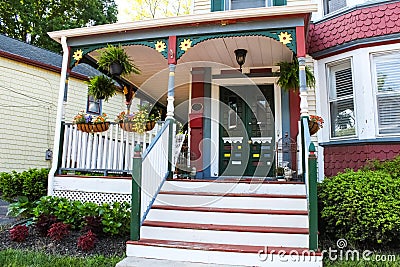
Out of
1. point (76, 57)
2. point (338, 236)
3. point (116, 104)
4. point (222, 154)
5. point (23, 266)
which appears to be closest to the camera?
point (23, 266)

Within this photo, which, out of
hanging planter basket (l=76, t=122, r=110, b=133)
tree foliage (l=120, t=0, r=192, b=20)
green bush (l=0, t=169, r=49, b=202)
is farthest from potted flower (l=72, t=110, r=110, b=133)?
tree foliage (l=120, t=0, r=192, b=20)

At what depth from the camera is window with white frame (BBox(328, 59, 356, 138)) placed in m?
5.50

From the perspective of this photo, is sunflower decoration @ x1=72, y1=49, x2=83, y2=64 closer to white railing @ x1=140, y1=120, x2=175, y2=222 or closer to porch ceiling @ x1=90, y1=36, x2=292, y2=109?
porch ceiling @ x1=90, y1=36, x2=292, y2=109

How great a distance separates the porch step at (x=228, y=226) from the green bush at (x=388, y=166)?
1.40 meters

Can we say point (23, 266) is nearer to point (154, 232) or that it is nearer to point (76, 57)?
point (154, 232)

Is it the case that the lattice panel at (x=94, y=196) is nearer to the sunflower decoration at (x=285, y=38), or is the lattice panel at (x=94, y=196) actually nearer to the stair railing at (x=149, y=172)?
the stair railing at (x=149, y=172)

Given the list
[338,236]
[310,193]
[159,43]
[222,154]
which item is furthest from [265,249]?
[159,43]

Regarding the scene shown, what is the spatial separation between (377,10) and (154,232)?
521 centimetres

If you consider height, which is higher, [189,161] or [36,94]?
[36,94]

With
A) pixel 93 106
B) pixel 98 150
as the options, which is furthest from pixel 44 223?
pixel 93 106

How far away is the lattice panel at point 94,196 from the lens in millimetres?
4922

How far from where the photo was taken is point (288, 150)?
5.71 metres

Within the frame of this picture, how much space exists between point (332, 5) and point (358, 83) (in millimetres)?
1768

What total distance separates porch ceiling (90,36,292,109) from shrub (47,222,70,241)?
3418 mm
